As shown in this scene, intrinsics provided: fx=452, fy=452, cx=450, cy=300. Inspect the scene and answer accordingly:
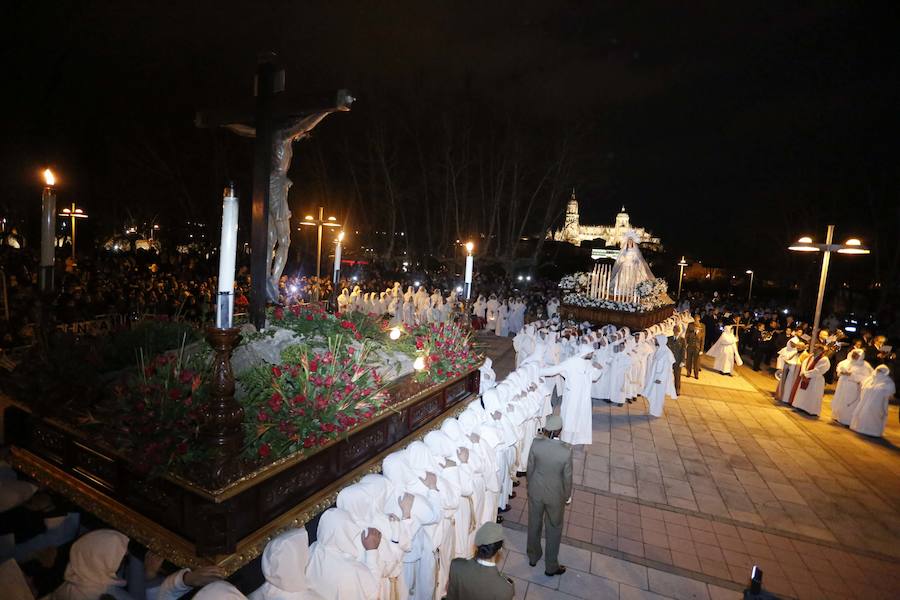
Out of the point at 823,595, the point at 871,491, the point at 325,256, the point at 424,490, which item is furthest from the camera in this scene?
the point at 325,256

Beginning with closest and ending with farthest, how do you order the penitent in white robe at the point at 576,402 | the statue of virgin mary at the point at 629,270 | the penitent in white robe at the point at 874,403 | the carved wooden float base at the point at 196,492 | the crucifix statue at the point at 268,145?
the carved wooden float base at the point at 196,492
the crucifix statue at the point at 268,145
the penitent in white robe at the point at 576,402
the penitent in white robe at the point at 874,403
the statue of virgin mary at the point at 629,270

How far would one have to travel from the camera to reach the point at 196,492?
310cm

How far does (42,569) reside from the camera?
328 centimetres

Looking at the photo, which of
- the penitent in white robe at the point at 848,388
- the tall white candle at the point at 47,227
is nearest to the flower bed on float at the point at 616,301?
the penitent in white robe at the point at 848,388

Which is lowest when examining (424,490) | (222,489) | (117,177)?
(424,490)

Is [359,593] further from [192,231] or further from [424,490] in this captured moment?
[192,231]

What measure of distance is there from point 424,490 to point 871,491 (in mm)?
8112

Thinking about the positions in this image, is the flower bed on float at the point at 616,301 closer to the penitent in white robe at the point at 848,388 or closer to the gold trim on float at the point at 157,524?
the penitent in white robe at the point at 848,388

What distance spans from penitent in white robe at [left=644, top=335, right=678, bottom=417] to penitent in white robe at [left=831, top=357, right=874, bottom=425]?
426 cm

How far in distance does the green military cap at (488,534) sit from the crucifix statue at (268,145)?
13.1 feet

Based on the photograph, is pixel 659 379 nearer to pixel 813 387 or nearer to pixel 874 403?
pixel 813 387

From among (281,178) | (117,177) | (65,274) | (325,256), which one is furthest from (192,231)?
(281,178)

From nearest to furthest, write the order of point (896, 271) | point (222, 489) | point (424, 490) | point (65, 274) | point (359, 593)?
point (222, 489), point (359, 593), point (424, 490), point (65, 274), point (896, 271)

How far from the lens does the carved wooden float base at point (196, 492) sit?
124 inches
